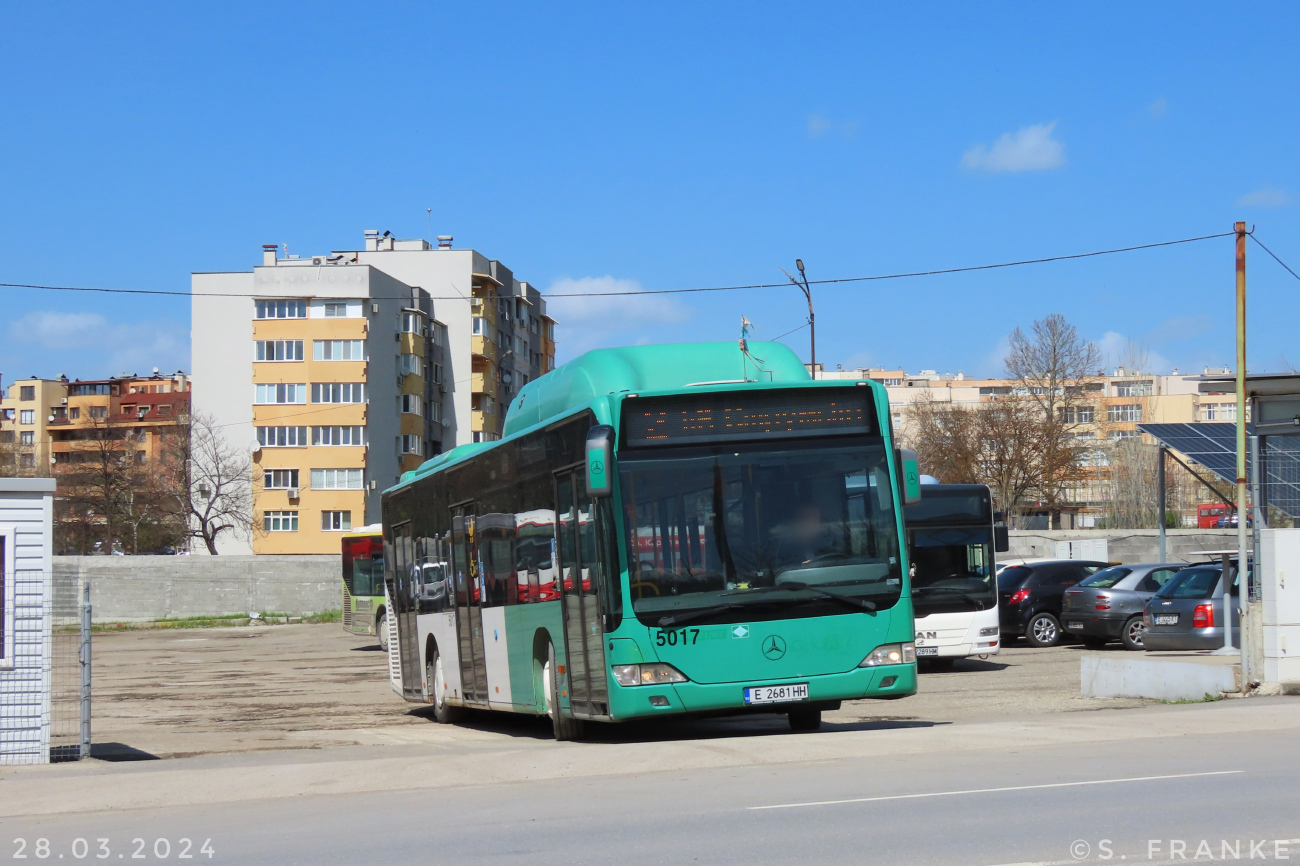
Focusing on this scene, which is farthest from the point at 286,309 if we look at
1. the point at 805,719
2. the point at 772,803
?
the point at 772,803

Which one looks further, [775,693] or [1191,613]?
[1191,613]

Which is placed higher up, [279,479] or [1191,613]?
[279,479]

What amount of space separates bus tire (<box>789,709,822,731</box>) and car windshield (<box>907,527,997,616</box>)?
996 cm

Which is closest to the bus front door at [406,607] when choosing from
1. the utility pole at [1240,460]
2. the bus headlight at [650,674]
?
the bus headlight at [650,674]

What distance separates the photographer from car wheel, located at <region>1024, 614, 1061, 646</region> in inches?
1189

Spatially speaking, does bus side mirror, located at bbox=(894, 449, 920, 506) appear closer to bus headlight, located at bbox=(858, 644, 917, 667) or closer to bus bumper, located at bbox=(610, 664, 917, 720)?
bus headlight, located at bbox=(858, 644, 917, 667)

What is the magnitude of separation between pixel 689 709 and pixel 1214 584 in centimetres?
1300

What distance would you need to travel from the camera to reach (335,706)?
23.2m

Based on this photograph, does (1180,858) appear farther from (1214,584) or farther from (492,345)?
(492,345)

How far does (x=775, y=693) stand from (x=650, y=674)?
1072 millimetres

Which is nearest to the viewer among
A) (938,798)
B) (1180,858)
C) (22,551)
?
(1180,858)

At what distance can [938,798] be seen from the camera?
9.12m

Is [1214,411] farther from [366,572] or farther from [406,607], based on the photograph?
[406,607]

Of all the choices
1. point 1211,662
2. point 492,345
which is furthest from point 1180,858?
point 492,345
